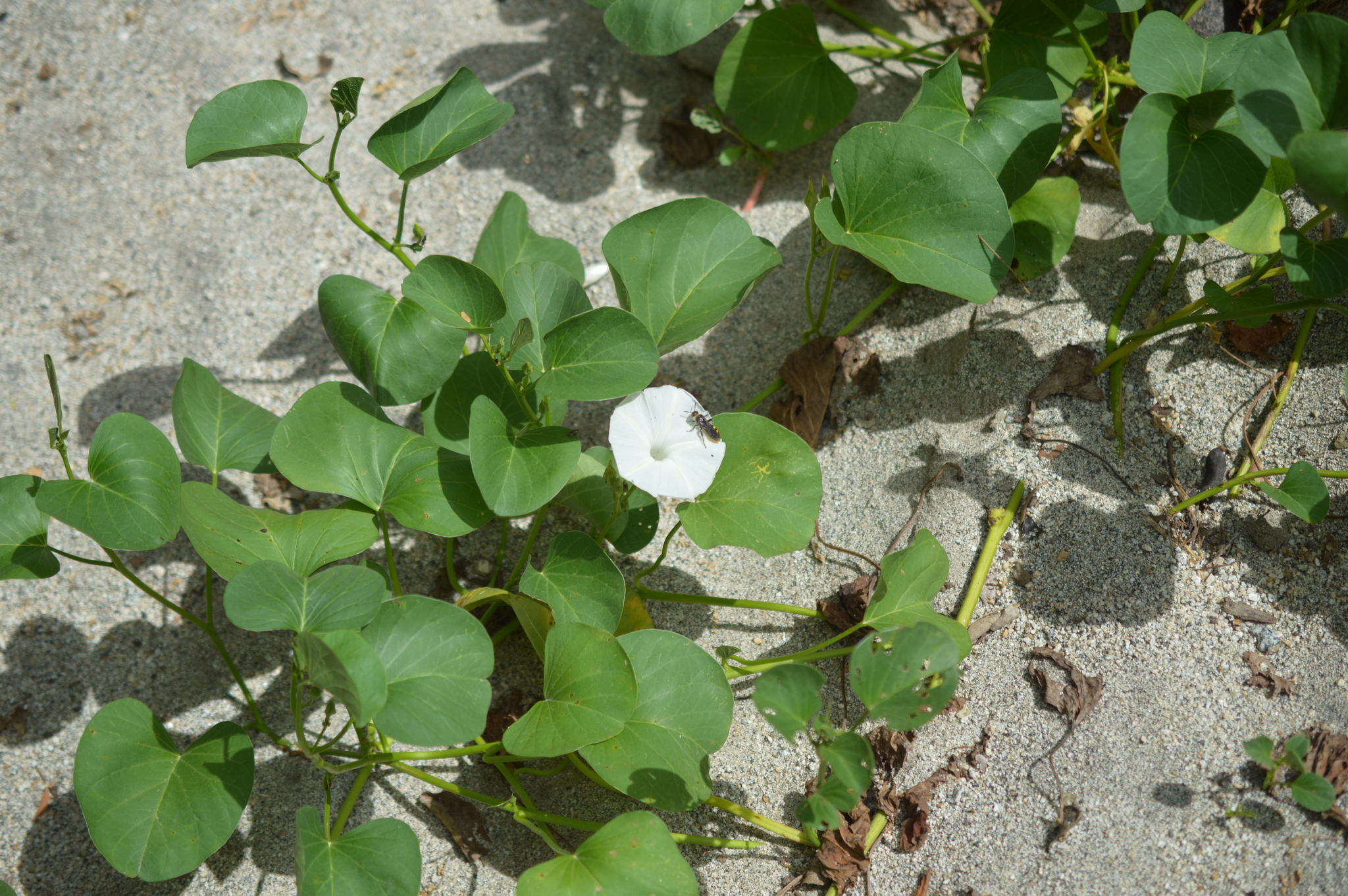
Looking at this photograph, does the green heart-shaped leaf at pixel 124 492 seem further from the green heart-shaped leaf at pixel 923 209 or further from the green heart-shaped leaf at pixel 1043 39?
the green heart-shaped leaf at pixel 1043 39

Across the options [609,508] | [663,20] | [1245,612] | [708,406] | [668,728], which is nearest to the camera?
[668,728]

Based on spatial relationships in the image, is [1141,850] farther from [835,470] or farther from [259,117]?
[259,117]

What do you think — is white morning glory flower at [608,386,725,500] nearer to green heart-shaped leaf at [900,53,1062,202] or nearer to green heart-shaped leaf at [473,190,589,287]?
green heart-shaped leaf at [473,190,589,287]

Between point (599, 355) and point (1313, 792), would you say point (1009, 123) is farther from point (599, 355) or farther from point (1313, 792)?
point (1313, 792)

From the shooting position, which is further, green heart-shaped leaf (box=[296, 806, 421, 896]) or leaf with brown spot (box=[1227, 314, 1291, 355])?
leaf with brown spot (box=[1227, 314, 1291, 355])

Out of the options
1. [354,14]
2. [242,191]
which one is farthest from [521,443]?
[354,14]

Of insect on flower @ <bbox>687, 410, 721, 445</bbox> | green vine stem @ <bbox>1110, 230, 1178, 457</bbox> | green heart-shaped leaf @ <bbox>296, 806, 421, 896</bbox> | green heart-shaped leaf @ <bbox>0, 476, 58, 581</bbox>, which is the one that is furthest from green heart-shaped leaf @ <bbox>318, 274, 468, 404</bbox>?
green vine stem @ <bbox>1110, 230, 1178, 457</bbox>

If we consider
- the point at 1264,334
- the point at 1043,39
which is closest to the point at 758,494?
the point at 1264,334

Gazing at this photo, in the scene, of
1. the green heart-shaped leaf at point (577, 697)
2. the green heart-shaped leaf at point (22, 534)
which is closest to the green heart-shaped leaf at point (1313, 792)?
the green heart-shaped leaf at point (577, 697)
